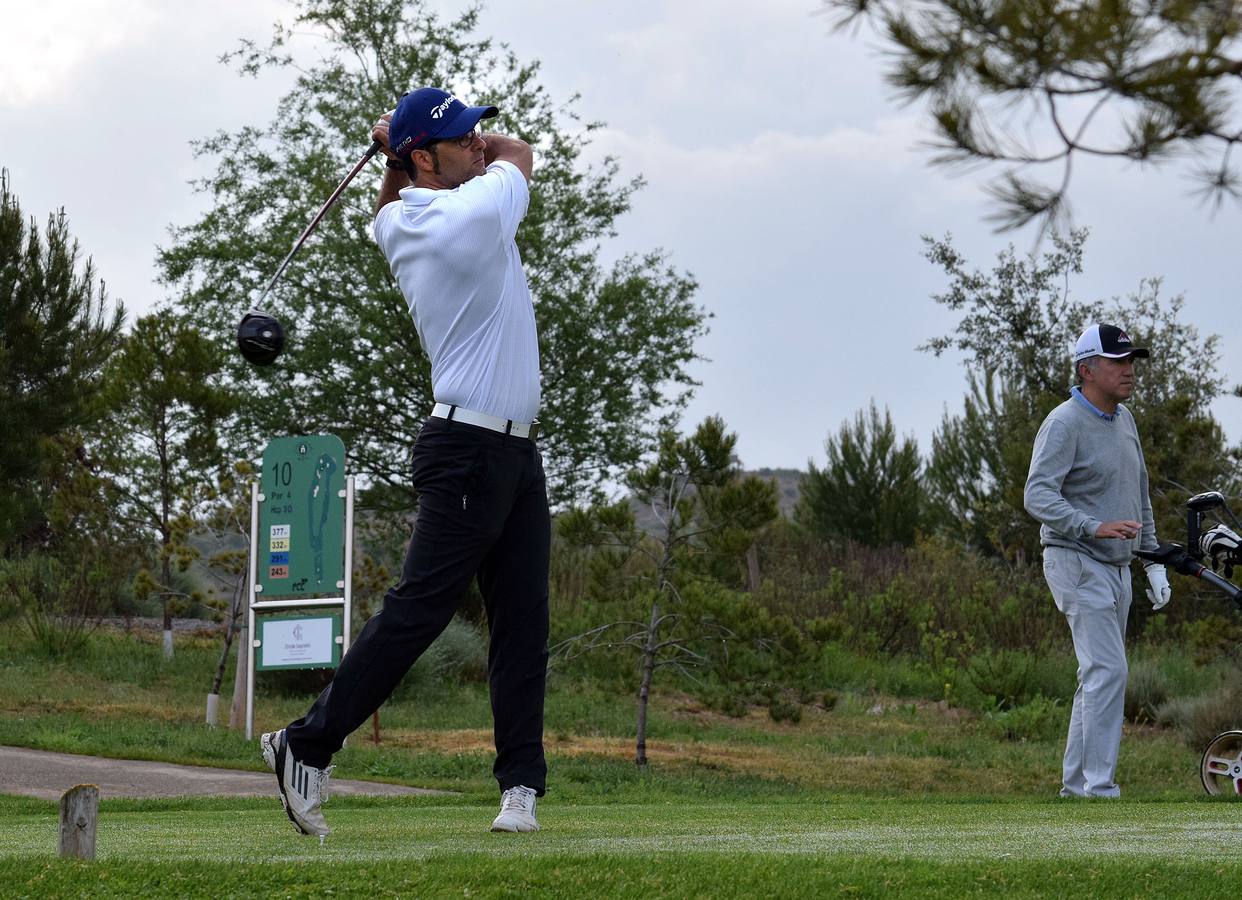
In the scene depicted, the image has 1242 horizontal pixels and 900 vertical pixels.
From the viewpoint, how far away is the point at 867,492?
113ft

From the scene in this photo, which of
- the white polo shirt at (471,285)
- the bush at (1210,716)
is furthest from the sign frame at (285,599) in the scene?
the white polo shirt at (471,285)

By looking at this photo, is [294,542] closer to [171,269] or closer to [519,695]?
[519,695]

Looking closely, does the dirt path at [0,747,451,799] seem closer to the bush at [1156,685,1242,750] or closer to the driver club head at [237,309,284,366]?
the driver club head at [237,309,284,366]

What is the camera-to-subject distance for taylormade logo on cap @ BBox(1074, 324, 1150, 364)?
838 centimetres

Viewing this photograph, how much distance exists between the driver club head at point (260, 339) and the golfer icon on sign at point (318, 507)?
7510mm

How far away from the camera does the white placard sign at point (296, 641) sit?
13.3 meters

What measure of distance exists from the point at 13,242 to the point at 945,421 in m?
20.1

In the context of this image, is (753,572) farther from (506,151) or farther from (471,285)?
(471,285)

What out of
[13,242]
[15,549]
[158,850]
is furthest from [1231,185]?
[15,549]

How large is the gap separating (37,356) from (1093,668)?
16486 millimetres

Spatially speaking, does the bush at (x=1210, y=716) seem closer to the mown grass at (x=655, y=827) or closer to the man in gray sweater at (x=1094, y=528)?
the mown grass at (x=655, y=827)

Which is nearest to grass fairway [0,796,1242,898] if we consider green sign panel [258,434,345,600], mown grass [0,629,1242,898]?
mown grass [0,629,1242,898]

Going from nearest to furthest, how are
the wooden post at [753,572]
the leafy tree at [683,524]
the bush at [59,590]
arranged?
the leafy tree at [683,524]
the bush at [59,590]
the wooden post at [753,572]

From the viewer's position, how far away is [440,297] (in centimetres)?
530
